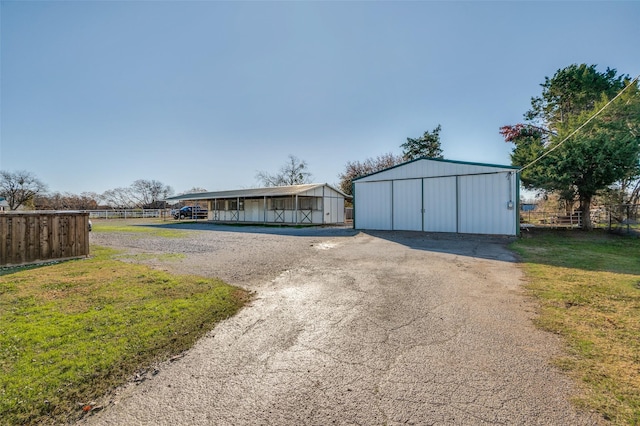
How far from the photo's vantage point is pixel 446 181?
45.9ft

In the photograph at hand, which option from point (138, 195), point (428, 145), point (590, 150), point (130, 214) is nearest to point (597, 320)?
point (590, 150)

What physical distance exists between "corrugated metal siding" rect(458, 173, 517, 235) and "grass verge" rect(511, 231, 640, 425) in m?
4.75

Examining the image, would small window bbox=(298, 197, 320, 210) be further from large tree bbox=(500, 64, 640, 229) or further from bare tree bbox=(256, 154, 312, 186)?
bare tree bbox=(256, 154, 312, 186)

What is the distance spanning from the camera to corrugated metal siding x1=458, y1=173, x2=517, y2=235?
12.6 meters

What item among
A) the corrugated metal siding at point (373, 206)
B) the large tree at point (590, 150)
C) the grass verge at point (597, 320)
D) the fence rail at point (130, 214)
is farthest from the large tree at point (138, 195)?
the grass verge at point (597, 320)

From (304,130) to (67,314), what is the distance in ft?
78.3

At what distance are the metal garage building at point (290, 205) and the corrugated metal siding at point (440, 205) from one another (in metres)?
9.36

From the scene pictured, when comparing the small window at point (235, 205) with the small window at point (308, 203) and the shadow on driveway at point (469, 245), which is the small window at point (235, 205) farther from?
the shadow on driveway at point (469, 245)

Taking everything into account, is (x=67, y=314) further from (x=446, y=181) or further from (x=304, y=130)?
(x=304, y=130)

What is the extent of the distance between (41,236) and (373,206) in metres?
13.6

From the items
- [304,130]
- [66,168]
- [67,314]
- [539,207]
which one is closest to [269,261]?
[67,314]

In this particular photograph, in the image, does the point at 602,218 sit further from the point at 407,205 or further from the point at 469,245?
the point at 469,245

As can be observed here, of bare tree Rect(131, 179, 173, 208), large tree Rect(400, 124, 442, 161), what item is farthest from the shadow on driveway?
bare tree Rect(131, 179, 173, 208)

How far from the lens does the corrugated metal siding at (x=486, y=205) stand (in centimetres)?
1256
